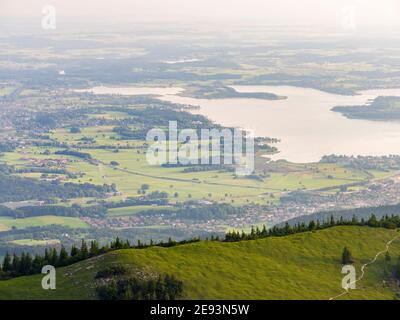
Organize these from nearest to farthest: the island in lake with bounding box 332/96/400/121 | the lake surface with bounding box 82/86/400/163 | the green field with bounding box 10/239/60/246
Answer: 1. the green field with bounding box 10/239/60/246
2. the lake surface with bounding box 82/86/400/163
3. the island in lake with bounding box 332/96/400/121

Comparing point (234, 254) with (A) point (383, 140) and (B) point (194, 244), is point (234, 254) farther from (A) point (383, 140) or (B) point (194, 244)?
(A) point (383, 140)

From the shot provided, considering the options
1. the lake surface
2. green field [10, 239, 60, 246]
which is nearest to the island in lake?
the lake surface

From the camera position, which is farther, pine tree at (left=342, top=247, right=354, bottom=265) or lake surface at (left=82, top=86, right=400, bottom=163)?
lake surface at (left=82, top=86, right=400, bottom=163)

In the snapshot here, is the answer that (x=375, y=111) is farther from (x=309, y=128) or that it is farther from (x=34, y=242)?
(x=34, y=242)

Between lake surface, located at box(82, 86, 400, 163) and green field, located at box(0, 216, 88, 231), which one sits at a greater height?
lake surface, located at box(82, 86, 400, 163)

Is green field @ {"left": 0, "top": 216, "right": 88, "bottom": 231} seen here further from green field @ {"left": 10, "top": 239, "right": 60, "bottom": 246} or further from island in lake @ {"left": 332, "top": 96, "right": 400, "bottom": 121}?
island in lake @ {"left": 332, "top": 96, "right": 400, "bottom": 121}

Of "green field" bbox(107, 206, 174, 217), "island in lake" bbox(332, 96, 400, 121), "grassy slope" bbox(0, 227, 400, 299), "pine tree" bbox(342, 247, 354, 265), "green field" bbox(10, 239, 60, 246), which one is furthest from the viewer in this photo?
"island in lake" bbox(332, 96, 400, 121)

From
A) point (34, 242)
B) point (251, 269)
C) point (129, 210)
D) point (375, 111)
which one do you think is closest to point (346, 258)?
point (251, 269)
